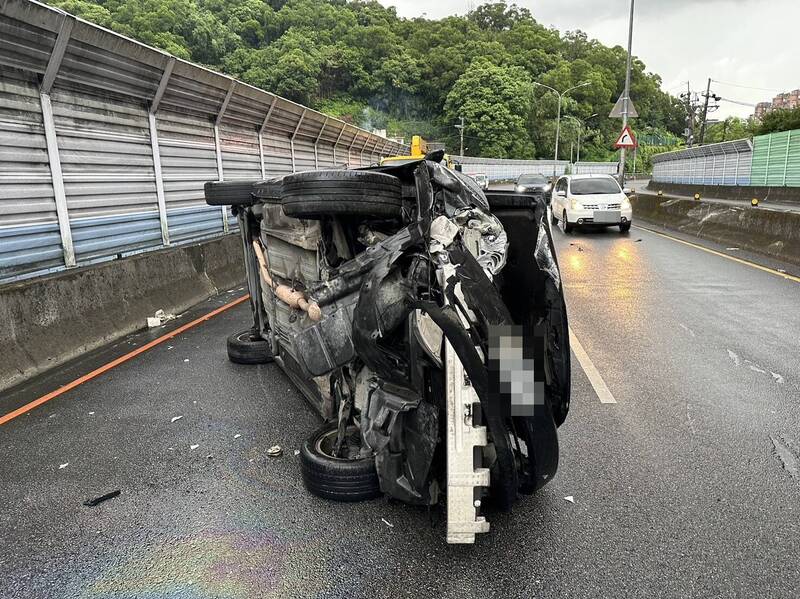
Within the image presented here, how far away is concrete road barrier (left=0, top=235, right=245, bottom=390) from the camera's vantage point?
554cm

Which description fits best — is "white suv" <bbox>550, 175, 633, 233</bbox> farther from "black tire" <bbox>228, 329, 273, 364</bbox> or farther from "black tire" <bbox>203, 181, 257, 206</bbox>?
"black tire" <bbox>203, 181, 257, 206</bbox>

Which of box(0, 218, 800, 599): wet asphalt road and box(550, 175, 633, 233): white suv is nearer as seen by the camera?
box(0, 218, 800, 599): wet asphalt road

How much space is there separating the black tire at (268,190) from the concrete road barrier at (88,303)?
2.74 metres

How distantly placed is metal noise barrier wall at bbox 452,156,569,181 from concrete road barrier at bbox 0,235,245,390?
5104cm

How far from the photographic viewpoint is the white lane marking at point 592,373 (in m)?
4.72

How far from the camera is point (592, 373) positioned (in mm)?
5301

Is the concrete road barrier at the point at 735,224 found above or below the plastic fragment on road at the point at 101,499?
above

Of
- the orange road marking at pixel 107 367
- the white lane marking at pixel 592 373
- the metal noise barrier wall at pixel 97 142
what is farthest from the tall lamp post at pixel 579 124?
the white lane marking at pixel 592 373

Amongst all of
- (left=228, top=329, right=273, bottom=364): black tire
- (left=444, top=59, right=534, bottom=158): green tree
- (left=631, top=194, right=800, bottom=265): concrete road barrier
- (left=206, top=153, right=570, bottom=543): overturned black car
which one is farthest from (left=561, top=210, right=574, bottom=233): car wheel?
(left=444, top=59, right=534, bottom=158): green tree

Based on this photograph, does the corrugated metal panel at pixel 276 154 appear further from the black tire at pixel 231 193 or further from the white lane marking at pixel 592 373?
the white lane marking at pixel 592 373

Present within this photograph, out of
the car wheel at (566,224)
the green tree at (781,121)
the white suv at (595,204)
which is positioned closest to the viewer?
the white suv at (595,204)

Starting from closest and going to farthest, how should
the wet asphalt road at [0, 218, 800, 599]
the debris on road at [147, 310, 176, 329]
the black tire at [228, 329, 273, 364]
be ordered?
the wet asphalt road at [0, 218, 800, 599]
the black tire at [228, 329, 273, 364]
the debris on road at [147, 310, 176, 329]

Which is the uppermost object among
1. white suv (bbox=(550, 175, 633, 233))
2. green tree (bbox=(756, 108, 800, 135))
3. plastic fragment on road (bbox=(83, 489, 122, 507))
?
green tree (bbox=(756, 108, 800, 135))

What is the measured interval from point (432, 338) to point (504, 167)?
67.4 m
